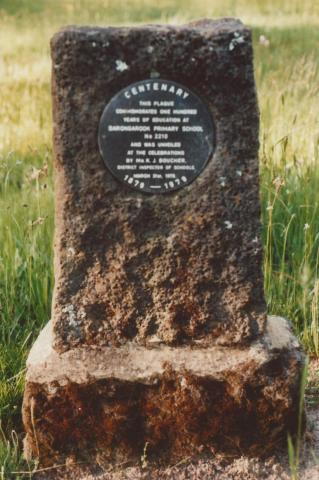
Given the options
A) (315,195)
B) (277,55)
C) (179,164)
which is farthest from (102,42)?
(277,55)

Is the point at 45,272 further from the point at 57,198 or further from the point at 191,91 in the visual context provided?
the point at 191,91

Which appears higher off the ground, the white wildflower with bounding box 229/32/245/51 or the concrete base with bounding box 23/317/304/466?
the white wildflower with bounding box 229/32/245/51

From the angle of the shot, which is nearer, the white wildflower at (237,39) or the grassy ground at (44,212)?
the white wildflower at (237,39)

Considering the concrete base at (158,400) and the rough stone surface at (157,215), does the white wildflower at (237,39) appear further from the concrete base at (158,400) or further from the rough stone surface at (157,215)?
the concrete base at (158,400)

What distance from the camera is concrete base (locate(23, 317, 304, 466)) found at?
247cm

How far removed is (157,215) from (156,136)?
27 cm

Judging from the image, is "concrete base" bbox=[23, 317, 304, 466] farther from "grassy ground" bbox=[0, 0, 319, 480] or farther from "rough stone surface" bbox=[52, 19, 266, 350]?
"grassy ground" bbox=[0, 0, 319, 480]

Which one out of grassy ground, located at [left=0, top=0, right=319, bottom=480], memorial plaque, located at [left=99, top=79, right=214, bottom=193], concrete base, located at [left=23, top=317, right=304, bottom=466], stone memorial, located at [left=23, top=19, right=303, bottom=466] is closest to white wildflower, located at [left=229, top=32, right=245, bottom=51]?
stone memorial, located at [left=23, top=19, right=303, bottom=466]

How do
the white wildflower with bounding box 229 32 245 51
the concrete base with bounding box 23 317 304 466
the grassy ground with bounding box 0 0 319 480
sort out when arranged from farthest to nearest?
the grassy ground with bounding box 0 0 319 480 → the concrete base with bounding box 23 317 304 466 → the white wildflower with bounding box 229 32 245 51

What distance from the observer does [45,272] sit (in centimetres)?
335

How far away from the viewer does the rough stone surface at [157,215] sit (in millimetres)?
2268

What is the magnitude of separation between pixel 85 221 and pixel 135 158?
276 millimetres

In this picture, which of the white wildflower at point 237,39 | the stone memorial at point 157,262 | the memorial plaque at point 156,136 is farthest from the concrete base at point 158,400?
the white wildflower at point 237,39

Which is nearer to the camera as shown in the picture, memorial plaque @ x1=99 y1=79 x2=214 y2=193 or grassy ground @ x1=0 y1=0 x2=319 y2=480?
memorial plaque @ x1=99 y1=79 x2=214 y2=193
